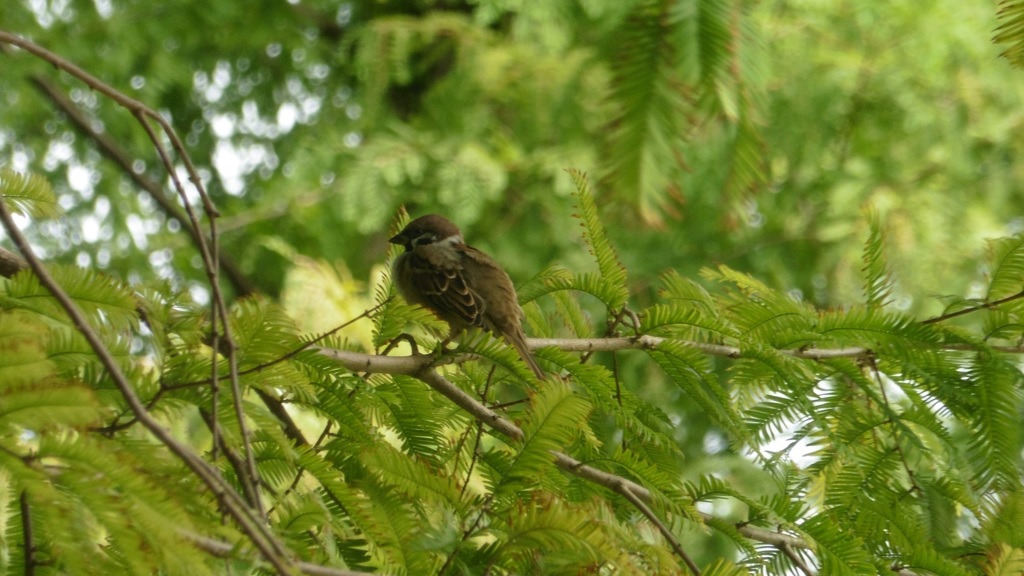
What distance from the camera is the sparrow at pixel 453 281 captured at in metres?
3.70

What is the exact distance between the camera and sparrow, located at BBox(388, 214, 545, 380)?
370cm

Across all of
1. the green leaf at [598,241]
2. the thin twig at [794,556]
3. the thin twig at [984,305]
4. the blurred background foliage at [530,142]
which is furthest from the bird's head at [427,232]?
the thin twig at [794,556]

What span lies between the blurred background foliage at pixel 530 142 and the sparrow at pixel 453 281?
171cm

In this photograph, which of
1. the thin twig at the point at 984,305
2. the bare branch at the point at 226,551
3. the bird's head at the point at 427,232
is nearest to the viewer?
the bare branch at the point at 226,551

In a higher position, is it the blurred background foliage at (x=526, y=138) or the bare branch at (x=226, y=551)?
the blurred background foliage at (x=526, y=138)

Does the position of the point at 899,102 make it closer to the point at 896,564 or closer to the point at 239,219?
the point at 239,219

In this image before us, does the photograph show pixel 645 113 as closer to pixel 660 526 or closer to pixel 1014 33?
pixel 1014 33

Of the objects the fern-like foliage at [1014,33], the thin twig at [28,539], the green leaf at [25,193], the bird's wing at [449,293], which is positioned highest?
the fern-like foliage at [1014,33]

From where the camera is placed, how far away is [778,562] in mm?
2266

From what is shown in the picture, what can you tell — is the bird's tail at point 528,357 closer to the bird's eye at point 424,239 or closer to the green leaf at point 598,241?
the green leaf at point 598,241

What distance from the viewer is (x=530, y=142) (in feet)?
30.5

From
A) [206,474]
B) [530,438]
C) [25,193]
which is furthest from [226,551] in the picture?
[25,193]

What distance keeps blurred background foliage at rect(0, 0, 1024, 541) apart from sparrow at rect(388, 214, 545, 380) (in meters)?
1.71

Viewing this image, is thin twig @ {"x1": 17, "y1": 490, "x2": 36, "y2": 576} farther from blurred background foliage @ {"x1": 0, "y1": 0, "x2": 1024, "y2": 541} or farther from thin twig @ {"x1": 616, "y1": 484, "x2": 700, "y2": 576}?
blurred background foliage @ {"x1": 0, "y1": 0, "x2": 1024, "y2": 541}
